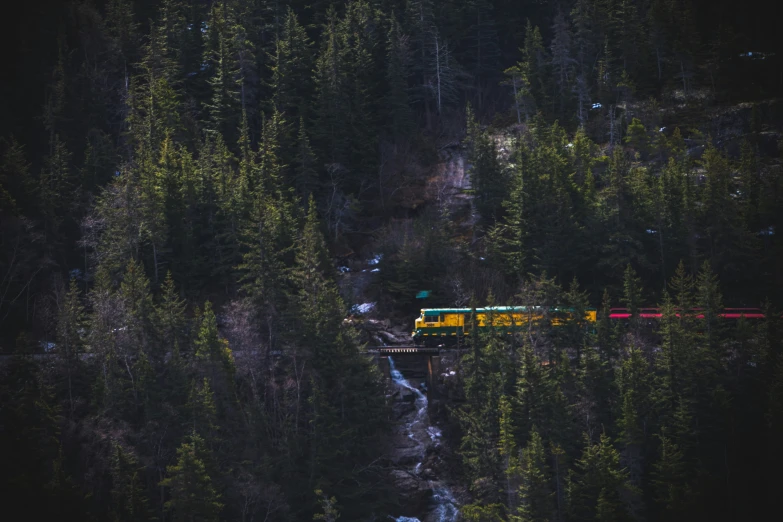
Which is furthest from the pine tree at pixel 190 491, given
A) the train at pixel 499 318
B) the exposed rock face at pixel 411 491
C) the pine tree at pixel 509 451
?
the train at pixel 499 318

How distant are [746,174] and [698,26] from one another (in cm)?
2253

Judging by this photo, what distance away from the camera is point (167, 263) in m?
66.0

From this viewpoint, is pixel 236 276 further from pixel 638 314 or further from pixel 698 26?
pixel 698 26

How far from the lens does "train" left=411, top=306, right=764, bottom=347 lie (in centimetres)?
6038

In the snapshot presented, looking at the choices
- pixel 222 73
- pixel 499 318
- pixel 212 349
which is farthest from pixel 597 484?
pixel 222 73

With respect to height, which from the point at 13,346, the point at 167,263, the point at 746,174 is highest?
the point at 746,174

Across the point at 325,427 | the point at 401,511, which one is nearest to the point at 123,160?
the point at 325,427

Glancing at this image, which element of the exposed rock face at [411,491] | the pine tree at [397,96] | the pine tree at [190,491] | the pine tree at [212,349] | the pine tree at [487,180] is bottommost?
the exposed rock face at [411,491]

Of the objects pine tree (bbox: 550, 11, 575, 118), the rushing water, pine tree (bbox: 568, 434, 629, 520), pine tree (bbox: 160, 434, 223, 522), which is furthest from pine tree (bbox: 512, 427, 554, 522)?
pine tree (bbox: 550, 11, 575, 118)

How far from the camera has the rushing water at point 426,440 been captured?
5822cm

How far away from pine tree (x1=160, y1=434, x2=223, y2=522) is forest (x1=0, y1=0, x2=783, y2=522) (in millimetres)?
143

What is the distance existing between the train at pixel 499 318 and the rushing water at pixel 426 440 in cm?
274

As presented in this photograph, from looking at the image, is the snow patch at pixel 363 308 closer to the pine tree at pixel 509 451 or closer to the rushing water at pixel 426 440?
the rushing water at pixel 426 440

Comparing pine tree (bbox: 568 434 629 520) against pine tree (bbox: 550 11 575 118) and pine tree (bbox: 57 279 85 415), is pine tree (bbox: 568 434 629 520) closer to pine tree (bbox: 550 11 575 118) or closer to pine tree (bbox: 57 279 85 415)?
pine tree (bbox: 57 279 85 415)
